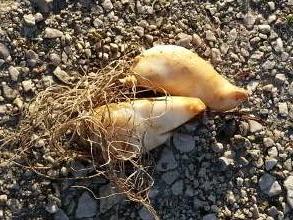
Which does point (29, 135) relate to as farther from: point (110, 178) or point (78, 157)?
point (110, 178)

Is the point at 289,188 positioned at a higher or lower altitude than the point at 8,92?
lower

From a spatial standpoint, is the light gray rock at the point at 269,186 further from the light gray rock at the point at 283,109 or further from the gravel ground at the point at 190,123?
the light gray rock at the point at 283,109

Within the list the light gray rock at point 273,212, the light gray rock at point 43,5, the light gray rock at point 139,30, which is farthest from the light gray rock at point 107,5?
the light gray rock at point 273,212

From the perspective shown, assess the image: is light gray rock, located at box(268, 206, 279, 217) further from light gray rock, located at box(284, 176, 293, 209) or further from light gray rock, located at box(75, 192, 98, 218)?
light gray rock, located at box(75, 192, 98, 218)

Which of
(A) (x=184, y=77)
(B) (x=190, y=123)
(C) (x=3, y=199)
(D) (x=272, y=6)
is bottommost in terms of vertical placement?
(C) (x=3, y=199)

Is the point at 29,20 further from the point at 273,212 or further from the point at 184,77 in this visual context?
the point at 273,212

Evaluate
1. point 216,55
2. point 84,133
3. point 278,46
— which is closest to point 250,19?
point 278,46

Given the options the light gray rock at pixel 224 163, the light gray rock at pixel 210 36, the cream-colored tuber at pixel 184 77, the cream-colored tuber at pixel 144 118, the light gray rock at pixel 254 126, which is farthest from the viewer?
the light gray rock at pixel 210 36
